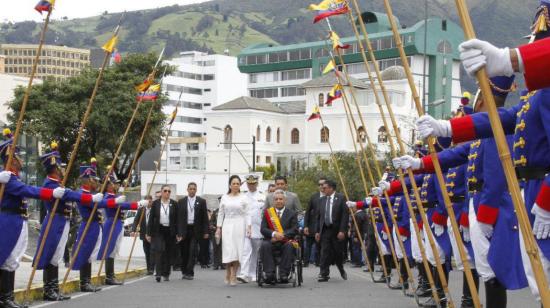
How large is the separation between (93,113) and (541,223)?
46961 millimetres

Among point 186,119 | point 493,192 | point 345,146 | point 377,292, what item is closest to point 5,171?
point 493,192

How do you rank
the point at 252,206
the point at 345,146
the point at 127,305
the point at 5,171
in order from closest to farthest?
the point at 5,171 < the point at 127,305 < the point at 252,206 < the point at 345,146

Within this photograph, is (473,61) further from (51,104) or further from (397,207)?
(51,104)

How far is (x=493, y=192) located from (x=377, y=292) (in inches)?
324

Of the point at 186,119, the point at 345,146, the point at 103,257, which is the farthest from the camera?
the point at 186,119

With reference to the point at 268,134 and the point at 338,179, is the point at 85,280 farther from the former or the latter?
the point at 268,134

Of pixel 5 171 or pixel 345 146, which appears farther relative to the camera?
pixel 345 146

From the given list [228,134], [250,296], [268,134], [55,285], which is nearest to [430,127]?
[55,285]

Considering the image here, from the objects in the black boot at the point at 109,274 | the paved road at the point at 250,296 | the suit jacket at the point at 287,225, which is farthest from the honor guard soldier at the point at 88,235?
the suit jacket at the point at 287,225

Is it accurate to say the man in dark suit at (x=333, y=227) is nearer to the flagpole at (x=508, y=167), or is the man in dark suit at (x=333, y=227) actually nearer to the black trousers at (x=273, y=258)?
the black trousers at (x=273, y=258)

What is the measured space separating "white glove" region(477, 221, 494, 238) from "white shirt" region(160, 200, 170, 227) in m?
12.8

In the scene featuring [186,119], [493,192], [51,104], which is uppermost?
[186,119]

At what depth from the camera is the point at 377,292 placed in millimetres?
16391

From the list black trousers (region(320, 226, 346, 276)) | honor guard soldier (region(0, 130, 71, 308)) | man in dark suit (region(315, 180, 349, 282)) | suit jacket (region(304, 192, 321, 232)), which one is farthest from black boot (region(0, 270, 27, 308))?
suit jacket (region(304, 192, 321, 232))
